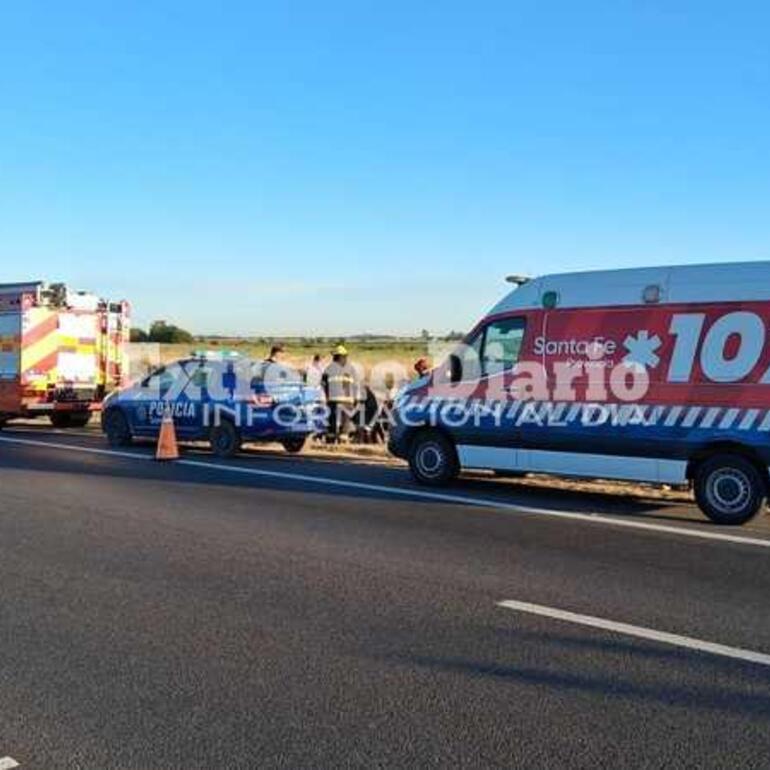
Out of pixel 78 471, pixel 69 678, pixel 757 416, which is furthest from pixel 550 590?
pixel 78 471

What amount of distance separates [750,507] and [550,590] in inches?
151

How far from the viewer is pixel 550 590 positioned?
23.9 ft

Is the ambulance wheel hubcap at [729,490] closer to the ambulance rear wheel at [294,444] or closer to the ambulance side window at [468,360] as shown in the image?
the ambulance side window at [468,360]

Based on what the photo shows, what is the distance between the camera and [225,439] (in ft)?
54.5

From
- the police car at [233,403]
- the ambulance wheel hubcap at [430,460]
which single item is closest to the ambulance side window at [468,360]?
the ambulance wheel hubcap at [430,460]

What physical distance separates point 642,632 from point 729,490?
459 cm

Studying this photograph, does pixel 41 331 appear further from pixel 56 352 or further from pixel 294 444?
pixel 294 444

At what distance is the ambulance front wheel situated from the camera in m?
12.8

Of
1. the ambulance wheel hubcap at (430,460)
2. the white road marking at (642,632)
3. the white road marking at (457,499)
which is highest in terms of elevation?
the ambulance wheel hubcap at (430,460)

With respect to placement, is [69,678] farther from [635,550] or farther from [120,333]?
[120,333]

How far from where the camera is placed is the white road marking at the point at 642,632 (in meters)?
5.79

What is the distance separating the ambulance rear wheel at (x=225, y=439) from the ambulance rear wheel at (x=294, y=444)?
33.6 inches

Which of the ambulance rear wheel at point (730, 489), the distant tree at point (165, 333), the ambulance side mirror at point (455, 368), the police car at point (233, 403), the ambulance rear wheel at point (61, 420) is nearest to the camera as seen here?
the ambulance rear wheel at point (730, 489)

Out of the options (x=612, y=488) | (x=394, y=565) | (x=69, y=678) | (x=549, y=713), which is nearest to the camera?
(x=549, y=713)
